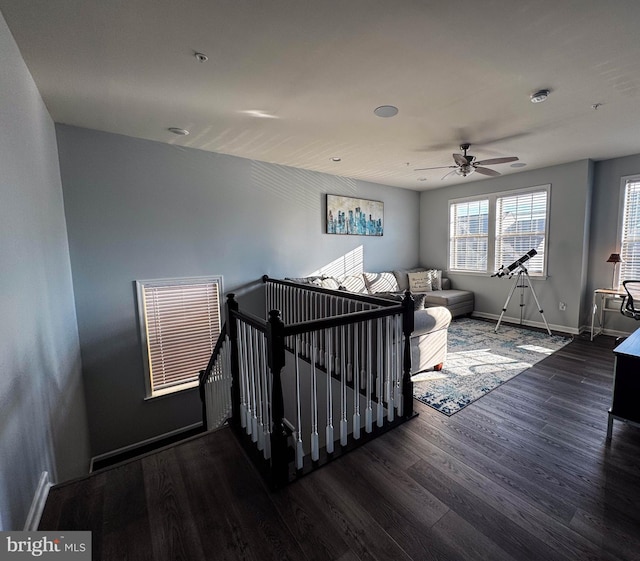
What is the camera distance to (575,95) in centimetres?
254

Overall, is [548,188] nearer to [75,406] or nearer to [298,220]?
[298,220]

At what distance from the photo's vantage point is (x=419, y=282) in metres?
6.18

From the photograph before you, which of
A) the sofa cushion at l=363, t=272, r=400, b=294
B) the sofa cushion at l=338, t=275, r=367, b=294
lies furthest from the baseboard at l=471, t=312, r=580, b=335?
the sofa cushion at l=338, t=275, r=367, b=294

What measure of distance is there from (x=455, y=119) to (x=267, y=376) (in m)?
3.08

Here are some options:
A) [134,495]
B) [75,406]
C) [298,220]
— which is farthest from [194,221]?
[134,495]

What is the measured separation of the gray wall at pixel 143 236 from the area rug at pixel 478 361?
2.69 m

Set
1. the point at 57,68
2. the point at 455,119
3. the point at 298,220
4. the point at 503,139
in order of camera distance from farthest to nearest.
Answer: the point at 298,220 → the point at 503,139 → the point at 455,119 → the point at 57,68

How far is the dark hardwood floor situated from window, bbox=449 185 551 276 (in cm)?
376

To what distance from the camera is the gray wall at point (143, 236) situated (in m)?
3.17

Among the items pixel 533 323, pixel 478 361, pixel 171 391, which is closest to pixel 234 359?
pixel 171 391

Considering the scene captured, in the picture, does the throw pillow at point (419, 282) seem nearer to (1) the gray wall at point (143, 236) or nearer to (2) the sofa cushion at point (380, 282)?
(2) the sofa cushion at point (380, 282)

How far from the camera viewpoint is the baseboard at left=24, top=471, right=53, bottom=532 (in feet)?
4.64

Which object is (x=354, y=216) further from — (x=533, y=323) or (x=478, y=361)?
(x=533, y=323)

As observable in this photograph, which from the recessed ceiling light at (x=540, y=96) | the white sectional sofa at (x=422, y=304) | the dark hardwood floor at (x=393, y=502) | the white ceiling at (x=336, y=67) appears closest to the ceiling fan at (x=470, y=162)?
the white ceiling at (x=336, y=67)
